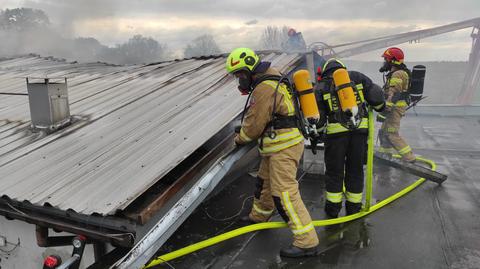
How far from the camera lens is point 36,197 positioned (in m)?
3.20

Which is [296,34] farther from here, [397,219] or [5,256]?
[5,256]

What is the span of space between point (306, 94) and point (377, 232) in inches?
66.3

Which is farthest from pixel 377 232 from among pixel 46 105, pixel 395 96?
pixel 46 105

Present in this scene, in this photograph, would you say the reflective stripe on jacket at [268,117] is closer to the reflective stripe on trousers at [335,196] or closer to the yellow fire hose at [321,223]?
the yellow fire hose at [321,223]

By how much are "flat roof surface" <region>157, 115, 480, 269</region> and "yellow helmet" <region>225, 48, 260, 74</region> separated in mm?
1781

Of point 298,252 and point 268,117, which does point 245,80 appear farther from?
point 298,252

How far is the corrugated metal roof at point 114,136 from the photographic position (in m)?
3.21

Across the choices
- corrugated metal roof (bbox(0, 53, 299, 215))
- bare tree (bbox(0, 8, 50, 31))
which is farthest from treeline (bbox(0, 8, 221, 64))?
corrugated metal roof (bbox(0, 53, 299, 215))

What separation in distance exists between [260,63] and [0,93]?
18.0 ft

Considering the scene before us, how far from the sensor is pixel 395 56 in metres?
6.13

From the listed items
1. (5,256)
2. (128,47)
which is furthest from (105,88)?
(128,47)

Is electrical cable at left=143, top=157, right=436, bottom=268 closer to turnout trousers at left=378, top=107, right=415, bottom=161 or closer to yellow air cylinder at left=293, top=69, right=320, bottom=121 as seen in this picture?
yellow air cylinder at left=293, top=69, right=320, bottom=121

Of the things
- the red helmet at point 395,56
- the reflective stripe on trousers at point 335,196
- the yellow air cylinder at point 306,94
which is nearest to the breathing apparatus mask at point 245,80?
the yellow air cylinder at point 306,94

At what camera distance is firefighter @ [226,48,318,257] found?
3.50 meters
